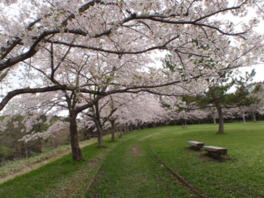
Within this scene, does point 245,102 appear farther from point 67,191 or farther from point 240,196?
point 67,191

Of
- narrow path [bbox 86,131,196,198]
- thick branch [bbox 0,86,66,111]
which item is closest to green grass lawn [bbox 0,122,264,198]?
narrow path [bbox 86,131,196,198]

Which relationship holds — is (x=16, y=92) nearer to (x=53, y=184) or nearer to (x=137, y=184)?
(x=53, y=184)

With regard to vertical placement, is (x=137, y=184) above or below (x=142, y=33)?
below

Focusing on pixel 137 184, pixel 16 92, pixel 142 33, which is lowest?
pixel 137 184

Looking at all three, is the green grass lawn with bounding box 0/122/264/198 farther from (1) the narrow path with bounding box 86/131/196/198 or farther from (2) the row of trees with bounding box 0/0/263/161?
(2) the row of trees with bounding box 0/0/263/161

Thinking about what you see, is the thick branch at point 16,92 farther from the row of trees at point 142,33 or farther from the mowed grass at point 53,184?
the mowed grass at point 53,184

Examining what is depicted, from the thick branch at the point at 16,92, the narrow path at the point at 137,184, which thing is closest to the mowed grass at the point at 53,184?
the narrow path at the point at 137,184

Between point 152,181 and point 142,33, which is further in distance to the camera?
point 152,181

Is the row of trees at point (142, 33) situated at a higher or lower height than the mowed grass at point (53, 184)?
higher

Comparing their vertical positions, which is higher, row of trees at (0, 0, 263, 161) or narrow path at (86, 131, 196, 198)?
row of trees at (0, 0, 263, 161)

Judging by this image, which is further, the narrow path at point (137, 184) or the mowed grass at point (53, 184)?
the mowed grass at point (53, 184)

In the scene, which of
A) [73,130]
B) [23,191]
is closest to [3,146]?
[73,130]

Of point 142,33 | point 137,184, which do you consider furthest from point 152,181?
point 142,33

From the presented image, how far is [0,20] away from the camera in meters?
5.42
